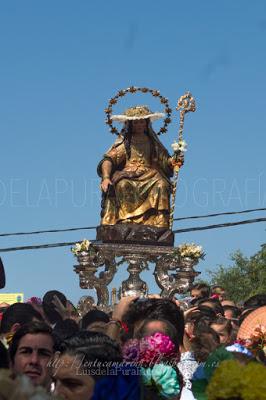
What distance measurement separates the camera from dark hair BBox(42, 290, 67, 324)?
35.3 ft

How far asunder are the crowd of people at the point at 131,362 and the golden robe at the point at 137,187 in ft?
41.5

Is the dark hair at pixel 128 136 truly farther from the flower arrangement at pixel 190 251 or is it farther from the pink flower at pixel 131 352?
the pink flower at pixel 131 352

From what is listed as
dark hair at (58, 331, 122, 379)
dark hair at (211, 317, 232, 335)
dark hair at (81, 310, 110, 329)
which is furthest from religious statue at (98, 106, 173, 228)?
dark hair at (58, 331, 122, 379)

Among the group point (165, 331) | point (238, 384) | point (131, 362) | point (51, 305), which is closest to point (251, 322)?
point (165, 331)

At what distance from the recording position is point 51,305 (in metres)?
11.2

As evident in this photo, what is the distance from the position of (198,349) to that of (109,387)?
3275mm

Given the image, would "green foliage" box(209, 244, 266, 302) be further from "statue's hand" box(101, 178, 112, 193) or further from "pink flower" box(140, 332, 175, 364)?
"pink flower" box(140, 332, 175, 364)

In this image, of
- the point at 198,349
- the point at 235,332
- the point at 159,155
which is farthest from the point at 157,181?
the point at 198,349

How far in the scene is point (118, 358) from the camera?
512 cm

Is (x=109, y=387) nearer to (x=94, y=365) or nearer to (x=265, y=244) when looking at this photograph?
(x=94, y=365)

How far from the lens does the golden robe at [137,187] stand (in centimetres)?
2120

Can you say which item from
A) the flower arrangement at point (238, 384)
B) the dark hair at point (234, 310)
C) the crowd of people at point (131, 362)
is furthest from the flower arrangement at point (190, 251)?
the flower arrangement at point (238, 384)

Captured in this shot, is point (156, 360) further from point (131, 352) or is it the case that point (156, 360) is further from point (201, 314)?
point (201, 314)

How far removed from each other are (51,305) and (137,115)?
10.1 meters
